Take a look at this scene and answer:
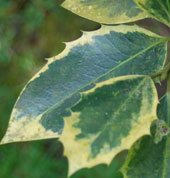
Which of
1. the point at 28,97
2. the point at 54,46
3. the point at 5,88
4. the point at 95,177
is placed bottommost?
the point at 95,177

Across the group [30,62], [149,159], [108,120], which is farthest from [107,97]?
[30,62]

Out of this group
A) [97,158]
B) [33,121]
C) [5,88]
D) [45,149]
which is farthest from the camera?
[45,149]

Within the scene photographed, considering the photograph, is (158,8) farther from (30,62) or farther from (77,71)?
(30,62)

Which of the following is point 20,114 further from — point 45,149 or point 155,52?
point 45,149

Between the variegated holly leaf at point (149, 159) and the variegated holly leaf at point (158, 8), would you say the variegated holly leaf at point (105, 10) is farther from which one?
the variegated holly leaf at point (149, 159)

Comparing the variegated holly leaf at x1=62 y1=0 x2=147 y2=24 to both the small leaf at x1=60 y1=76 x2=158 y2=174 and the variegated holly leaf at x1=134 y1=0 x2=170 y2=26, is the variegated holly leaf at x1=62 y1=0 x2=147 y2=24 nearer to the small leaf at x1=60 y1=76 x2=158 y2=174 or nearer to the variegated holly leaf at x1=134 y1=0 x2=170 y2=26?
the variegated holly leaf at x1=134 y1=0 x2=170 y2=26

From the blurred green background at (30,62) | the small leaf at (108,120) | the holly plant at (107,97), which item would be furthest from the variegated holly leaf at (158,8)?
the blurred green background at (30,62)

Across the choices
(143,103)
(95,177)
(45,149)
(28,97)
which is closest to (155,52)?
(143,103)
